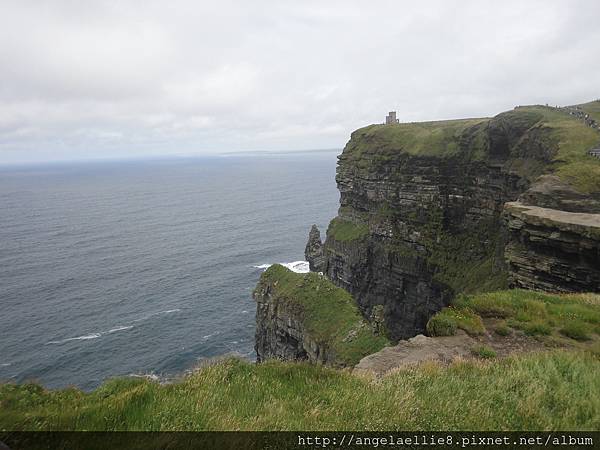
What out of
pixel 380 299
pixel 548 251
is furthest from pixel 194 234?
pixel 548 251

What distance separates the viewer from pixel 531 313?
13.4 m

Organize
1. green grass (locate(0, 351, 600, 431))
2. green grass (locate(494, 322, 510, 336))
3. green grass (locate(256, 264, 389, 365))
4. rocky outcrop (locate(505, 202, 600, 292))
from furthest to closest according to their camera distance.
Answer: green grass (locate(256, 264, 389, 365))
rocky outcrop (locate(505, 202, 600, 292))
green grass (locate(494, 322, 510, 336))
green grass (locate(0, 351, 600, 431))

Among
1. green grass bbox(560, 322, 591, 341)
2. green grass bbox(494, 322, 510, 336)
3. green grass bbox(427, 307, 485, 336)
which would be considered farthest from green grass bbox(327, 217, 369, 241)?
green grass bbox(560, 322, 591, 341)

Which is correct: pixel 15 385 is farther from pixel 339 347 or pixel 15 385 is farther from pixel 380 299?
pixel 380 299

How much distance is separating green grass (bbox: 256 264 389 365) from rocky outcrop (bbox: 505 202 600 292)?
38.5 feet

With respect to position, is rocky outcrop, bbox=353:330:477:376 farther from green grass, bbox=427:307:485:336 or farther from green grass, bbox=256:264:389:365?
green grass, bbox=256:264:389:365

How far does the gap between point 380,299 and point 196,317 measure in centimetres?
3149

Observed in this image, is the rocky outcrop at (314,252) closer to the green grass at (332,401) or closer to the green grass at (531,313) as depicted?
the green grass at (531,313)

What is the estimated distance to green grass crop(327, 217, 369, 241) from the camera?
6432 centimetres

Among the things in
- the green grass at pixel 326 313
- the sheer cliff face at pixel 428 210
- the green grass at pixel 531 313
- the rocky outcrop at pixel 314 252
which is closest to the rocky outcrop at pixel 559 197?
the sheer cliff face at pixel 428 210

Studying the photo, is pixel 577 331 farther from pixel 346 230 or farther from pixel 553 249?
pixel 346 230

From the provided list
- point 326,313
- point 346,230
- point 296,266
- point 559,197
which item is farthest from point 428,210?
point 296,266

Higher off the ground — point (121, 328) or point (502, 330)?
point (502, 330)

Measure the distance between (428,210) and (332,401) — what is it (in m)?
51.0
